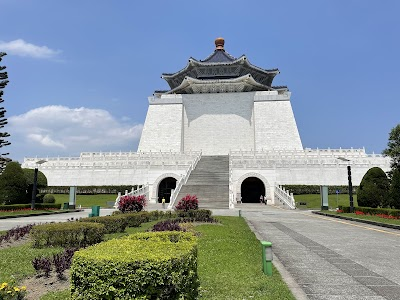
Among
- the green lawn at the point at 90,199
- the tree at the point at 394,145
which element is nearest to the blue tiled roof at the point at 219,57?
the green lawn at the point at 90,199

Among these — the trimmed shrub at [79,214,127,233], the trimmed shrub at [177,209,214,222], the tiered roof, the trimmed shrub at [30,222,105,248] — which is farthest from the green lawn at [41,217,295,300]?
the tiered roof

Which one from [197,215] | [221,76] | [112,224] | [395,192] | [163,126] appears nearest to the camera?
[112,224]

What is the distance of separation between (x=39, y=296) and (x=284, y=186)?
1219 inches

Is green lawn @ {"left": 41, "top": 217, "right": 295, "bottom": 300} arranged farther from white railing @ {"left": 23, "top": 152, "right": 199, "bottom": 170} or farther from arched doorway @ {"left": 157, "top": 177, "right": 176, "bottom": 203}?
arched doorway @ {"left": 157, "top": 177, "right": 176, "bottom": 203}

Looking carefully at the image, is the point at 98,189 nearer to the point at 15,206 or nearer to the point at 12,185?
the point at 12,185

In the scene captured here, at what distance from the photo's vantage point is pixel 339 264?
698 centimetres

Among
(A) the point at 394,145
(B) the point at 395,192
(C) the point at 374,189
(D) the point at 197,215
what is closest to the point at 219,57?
(A) the point at 394,145

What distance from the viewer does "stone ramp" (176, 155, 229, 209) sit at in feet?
89.7

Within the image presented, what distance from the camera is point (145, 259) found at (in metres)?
3.42

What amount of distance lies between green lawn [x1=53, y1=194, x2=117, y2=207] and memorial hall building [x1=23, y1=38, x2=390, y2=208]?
10.4ft

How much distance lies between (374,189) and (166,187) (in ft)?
74.3

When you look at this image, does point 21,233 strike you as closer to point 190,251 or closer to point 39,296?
point 39,296

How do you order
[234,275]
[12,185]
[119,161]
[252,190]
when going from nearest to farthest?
1. [234,275]
2. [12,185]
3. [252,190]
4. [119,161]

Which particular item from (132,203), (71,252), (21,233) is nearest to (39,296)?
(71,252)
